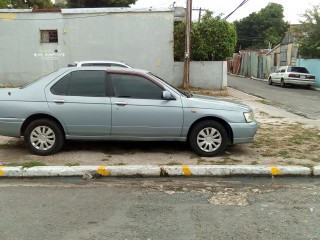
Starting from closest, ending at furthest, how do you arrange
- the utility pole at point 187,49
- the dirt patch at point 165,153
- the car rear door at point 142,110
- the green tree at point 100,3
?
the dirt patch at point 165,153, the car rear door at point 142,110, the utility pole at point 187,49, the green tree at point 100,3

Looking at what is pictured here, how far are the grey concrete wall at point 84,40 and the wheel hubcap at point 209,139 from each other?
13.9 meters

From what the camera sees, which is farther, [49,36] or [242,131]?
[49,36]

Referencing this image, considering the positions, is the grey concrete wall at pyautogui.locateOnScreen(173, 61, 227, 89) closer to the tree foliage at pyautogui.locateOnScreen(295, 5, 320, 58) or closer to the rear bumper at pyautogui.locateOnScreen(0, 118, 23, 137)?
the tree foliage at pyautogui.locateOnScreen(295, 5, 320, 58)

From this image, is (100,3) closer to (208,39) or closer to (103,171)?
(208,39)

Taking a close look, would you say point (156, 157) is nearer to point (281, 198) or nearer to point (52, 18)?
point (281, 198)

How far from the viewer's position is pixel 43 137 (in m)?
6.55

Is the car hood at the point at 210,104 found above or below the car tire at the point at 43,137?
above

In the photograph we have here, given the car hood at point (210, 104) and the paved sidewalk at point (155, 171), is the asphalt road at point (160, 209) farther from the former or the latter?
the car hood at point (210, 104)

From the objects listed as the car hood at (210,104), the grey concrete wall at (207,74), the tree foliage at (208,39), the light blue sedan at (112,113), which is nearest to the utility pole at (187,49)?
the grey concrete wall at (207,74)

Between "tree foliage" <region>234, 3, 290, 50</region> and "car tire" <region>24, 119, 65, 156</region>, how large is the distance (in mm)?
64553

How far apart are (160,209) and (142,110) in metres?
2.29

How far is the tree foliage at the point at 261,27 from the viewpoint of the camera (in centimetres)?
6825

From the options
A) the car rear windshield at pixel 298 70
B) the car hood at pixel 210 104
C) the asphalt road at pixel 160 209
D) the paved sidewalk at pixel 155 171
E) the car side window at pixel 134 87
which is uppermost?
the car side window at pixel 134 87

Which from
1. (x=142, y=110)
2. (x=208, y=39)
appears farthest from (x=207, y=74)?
(x=142, y=110)
